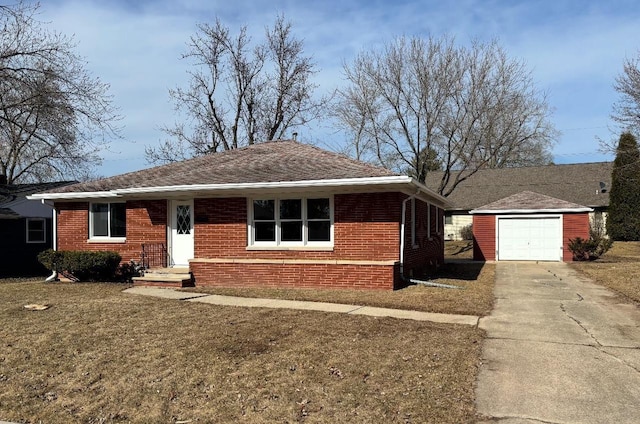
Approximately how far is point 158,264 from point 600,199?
2873 cm

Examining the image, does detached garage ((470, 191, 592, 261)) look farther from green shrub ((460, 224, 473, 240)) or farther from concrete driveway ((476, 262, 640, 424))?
concrete driveway ((476, 262, 640, 424))

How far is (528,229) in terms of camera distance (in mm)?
24047

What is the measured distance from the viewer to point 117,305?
404 inches

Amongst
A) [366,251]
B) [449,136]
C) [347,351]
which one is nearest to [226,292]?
[366,251]

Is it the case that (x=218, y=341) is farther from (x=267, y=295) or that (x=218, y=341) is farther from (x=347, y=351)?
(x=267, y=295)

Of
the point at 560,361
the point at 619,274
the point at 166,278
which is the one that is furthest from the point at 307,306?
the point at 619,274

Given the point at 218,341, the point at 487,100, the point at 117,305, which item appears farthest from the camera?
the point at 487,100

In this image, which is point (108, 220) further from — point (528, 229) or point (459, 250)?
point (459, 250)

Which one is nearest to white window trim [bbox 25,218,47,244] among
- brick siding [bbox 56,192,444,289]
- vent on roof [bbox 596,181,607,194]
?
brick siding [bbox 56,192,444,289]

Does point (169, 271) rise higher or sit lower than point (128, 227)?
lower

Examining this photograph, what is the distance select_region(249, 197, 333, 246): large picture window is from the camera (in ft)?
43.5

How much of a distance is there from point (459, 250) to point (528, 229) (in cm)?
601

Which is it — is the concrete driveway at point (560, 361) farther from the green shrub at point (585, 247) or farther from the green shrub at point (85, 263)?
the green shrub at point (585, 247)

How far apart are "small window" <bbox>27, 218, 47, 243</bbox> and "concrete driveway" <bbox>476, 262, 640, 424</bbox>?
62.2ft
